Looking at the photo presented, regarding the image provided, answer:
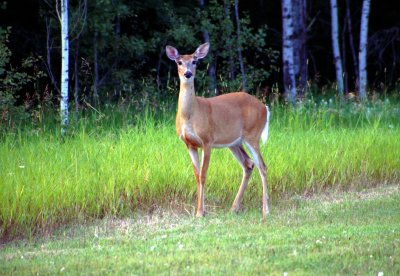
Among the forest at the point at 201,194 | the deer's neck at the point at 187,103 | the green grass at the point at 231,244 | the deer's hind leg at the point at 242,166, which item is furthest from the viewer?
the deer's hind leg at the point at 242,166

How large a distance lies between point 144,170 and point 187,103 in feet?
3.24

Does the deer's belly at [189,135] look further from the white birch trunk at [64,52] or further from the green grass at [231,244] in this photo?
the white birch trunk at [64,52]

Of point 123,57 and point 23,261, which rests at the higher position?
point 123,57

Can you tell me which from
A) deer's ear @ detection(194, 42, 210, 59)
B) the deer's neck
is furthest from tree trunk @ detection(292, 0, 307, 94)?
the deer's neck

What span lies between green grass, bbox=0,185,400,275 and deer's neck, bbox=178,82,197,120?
1039 millimetres

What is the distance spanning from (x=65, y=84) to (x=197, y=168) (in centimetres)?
350

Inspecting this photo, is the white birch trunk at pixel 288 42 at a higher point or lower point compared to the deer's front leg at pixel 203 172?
higher

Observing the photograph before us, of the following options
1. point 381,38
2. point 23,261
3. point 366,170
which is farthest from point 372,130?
point 381,38

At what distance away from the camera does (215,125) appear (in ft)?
31.8

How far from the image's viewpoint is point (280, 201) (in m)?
10.2

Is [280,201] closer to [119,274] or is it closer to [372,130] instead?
[372,130]

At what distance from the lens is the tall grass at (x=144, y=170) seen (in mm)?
9094

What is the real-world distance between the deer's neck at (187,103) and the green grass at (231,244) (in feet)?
3.41

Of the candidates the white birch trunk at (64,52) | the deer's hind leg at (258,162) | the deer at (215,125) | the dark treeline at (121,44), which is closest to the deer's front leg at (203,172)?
the deer at (215,125)
